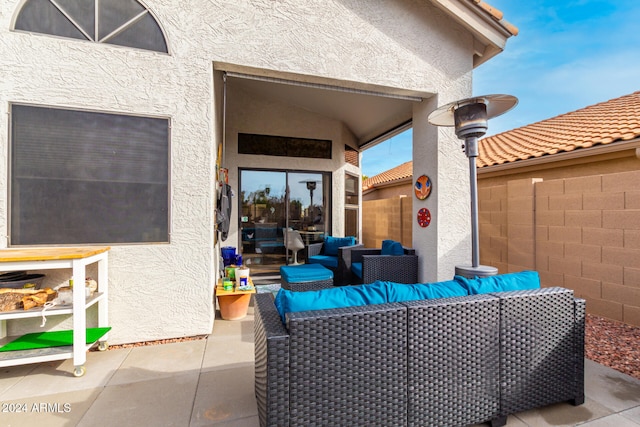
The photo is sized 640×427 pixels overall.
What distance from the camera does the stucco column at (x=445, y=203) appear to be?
14.6 ft

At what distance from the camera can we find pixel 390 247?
16.8ft

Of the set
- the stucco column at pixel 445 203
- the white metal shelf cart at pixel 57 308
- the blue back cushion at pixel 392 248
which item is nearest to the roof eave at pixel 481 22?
the stucco column at pixel 445 203

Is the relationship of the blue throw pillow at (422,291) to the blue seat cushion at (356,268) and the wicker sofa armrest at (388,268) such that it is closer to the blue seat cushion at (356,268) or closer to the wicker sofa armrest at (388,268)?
the wicker sofa armrest at (388,268)

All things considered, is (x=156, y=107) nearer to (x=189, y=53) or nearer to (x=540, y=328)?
(x=189, y=53)

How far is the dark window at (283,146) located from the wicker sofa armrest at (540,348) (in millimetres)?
5532

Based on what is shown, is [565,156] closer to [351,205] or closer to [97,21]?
[351,205]

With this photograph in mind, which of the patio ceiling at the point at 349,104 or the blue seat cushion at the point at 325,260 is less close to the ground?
the patio ceiling at the point at 349,104

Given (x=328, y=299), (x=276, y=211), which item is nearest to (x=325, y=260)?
(x=276, y=211)

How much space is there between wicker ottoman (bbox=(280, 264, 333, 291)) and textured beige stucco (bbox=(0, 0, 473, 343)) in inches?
49.6

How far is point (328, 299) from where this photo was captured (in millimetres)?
1897

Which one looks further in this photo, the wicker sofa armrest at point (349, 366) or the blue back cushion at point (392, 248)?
the blue back cushion at point (392, 248)

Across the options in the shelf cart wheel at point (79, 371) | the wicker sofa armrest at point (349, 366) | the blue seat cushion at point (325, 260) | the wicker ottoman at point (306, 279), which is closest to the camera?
the wicker sofa armrest at point (349, 366)

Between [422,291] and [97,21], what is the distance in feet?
14.2

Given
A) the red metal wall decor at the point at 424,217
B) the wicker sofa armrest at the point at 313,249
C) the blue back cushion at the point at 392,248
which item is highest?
the red metal wall decor at the point at 424,217
